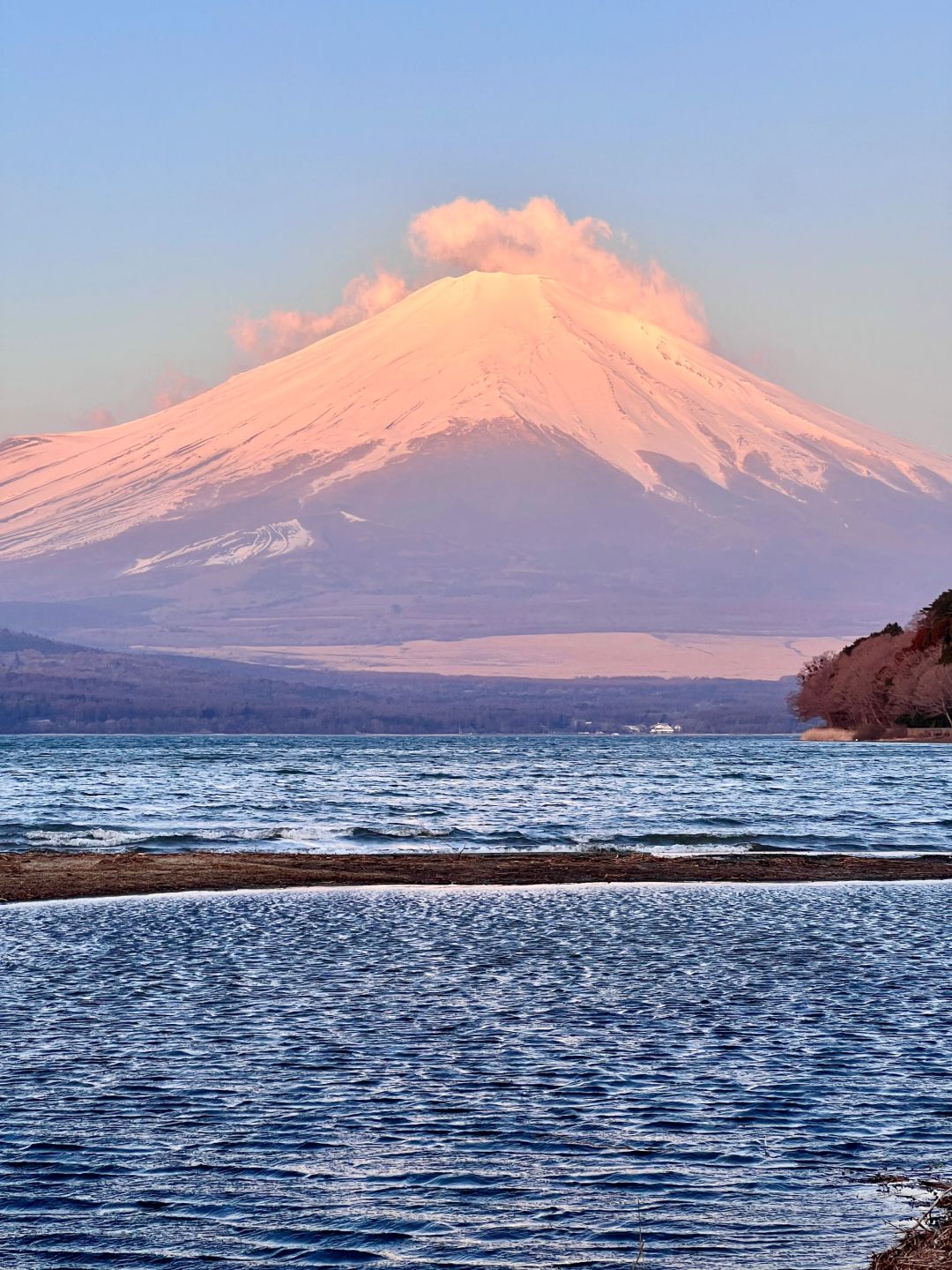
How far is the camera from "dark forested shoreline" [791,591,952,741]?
143 m

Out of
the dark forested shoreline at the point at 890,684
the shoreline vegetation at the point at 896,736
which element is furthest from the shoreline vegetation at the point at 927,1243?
the shoreline vegetation at the point at 896,736

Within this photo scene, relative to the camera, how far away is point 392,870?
3534cm

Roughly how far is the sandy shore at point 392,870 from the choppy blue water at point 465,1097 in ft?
27.0

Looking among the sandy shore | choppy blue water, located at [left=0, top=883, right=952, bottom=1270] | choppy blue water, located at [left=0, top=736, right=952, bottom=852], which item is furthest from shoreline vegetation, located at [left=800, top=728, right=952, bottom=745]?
choppy blue water, located at [left=0, top=883, right=952, bottom=1270]

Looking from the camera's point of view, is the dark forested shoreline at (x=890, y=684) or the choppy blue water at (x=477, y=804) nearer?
the choppy blue water at (x=477, y=804)

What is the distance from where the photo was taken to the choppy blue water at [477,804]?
45500 mm

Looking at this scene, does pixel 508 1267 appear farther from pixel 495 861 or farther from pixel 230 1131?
pixel 495 861

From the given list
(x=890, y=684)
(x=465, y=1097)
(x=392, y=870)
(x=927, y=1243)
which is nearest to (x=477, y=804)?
(x=392, y=870)

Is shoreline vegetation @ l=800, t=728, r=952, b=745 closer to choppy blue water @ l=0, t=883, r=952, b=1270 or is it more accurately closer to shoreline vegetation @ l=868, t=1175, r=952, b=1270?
choppy blue water @ l=0, t=883, r=952, b=1270

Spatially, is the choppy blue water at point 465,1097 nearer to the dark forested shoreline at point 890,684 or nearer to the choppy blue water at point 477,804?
the choppy blue water at point 477,804

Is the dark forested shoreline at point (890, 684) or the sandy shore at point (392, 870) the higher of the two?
the dark forested shoreline at point (890, 684)

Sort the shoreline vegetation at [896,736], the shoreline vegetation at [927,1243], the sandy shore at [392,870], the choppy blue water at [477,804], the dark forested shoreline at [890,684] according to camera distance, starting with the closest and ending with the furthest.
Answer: the shoreline vegetation at [927,1243], the sandy shore at [392,870], the choppy blue water at [477,804], the dark forested shoreline at [890,684], the shoreline vegetation at [896,736]

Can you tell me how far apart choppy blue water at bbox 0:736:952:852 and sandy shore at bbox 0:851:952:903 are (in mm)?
4366

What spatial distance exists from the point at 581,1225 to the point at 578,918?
16.3 m
